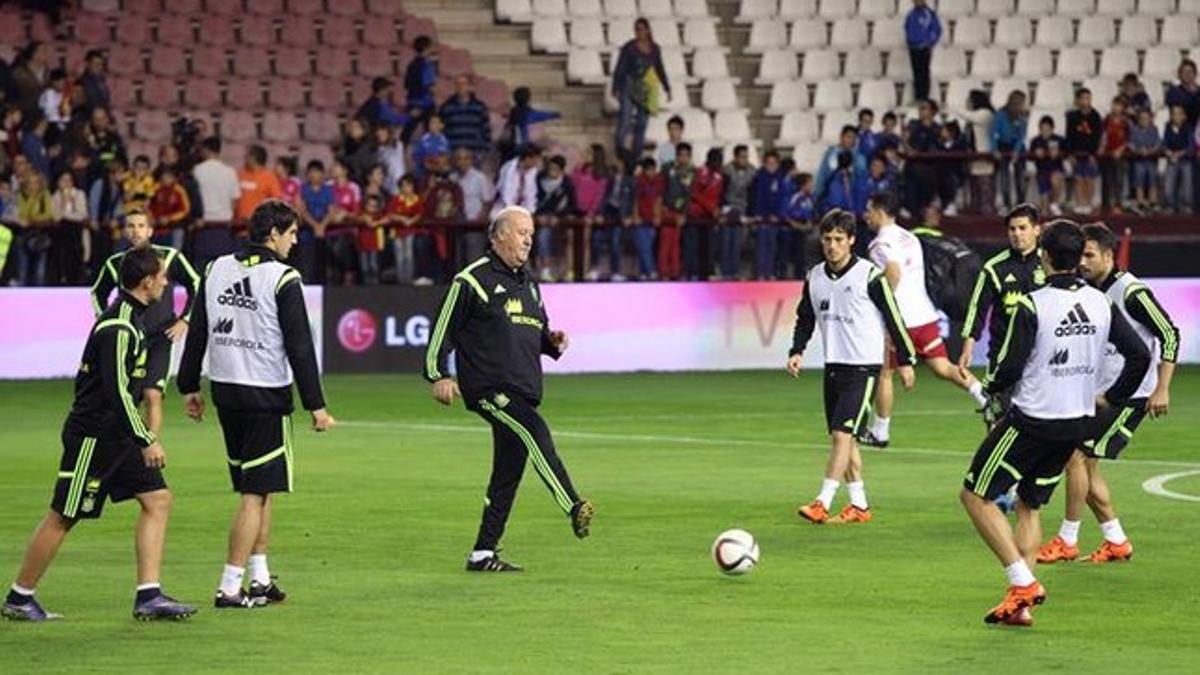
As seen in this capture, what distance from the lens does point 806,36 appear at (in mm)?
43094

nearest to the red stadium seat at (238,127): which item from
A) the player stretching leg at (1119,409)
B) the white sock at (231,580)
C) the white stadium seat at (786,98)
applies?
the white stadium seat at (786,98)

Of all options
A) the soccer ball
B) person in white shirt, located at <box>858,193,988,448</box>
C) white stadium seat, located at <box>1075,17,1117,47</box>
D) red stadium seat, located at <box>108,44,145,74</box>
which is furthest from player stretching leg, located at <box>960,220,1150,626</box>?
white stadium seat, located at <box>1075,17,1117,47</box>

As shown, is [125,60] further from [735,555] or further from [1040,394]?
[1040,394]

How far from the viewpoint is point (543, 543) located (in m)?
17.8

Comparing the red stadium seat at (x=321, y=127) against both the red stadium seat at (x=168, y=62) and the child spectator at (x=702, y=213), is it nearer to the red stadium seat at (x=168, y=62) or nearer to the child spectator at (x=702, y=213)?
the red stadium seat at (x=168, y=62)

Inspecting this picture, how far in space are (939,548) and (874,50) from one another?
2630 cm

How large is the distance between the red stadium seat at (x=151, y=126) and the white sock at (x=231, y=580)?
78.9ft

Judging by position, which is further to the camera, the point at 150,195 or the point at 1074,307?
the point at 150,195

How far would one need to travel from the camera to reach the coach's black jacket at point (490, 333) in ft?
53.9

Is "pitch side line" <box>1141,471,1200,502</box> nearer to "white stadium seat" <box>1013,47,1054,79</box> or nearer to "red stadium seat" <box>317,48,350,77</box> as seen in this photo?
"red stadium seat" <box>317,48,350,77</box>

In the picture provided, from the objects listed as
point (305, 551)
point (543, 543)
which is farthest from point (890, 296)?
point (305, 551)

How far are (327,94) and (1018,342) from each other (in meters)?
26.7

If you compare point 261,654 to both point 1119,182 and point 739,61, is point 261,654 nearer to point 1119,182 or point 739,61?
point 1119,182

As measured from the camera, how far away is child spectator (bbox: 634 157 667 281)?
1416 inches
